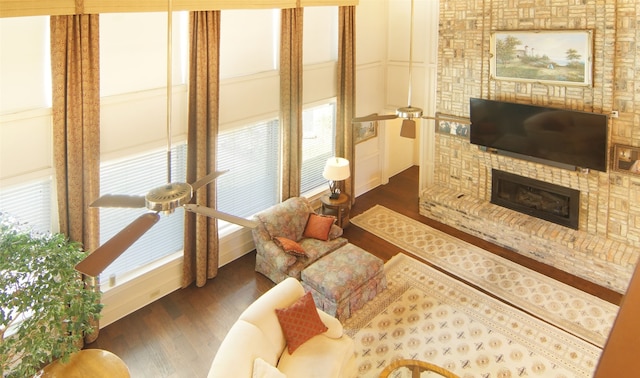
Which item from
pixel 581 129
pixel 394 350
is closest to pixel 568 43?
pixel 581 129

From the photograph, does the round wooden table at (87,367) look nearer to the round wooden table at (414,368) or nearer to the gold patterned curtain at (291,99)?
the round wooden table at (414,368)

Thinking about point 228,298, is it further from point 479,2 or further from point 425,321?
point 479,2

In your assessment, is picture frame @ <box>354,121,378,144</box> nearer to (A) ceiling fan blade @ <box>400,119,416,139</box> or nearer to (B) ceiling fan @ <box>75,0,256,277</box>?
(A) ceiling fan blade @ <box>400,119,416,139</box>

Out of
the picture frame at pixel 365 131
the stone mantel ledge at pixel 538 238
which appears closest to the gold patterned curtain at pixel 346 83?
the picture frame at pixel 365 131

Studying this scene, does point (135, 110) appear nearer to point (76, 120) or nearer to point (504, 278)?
point (76, 120)

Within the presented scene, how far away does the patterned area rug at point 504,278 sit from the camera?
6.15 metres

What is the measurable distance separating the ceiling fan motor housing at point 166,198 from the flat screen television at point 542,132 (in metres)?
5.95

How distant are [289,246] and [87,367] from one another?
2.98 m

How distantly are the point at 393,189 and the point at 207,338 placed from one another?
18.5 ft

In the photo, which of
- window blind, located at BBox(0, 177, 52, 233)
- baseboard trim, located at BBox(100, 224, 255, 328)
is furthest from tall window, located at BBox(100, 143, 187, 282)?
window blind, located at BBox(0, 177, 52, 233)

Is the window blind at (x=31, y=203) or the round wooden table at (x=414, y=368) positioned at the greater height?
the window blind at (x=31, y=203)

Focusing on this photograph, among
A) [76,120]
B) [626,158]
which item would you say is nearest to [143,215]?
[76,120]

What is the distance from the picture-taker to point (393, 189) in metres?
10.4

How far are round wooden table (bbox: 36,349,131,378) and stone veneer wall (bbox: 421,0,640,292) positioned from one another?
19.7ft
